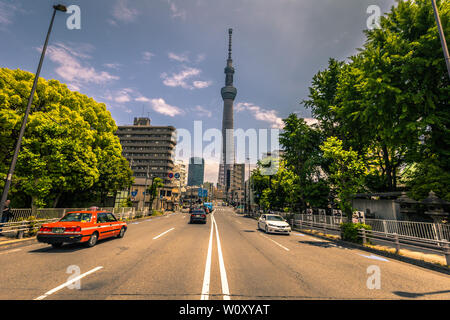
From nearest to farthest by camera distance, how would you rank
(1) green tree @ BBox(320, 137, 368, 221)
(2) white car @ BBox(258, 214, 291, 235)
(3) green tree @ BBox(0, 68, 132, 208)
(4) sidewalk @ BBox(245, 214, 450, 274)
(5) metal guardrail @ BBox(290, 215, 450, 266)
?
(4) sidewalk @ BBox(245, 214, 450, 274) < (5) metal guardrail @ BBox(290, 215, 450, 266) < (1) green tree @ BBox(320, 137, 368, 221) < (3) green tree @ BBox(0, 68, 132, 208) < (2) white car @ BBox(258, 214, 291, 235)

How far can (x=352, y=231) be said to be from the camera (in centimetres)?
1243

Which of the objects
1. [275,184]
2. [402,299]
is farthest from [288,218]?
[402,299]

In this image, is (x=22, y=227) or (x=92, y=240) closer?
(x=92, y=240)

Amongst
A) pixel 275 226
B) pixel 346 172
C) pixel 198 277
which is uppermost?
pixel 346 172

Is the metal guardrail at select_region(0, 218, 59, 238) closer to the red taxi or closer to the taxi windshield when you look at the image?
the red taxi

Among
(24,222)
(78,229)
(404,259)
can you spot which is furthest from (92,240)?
(404,259)

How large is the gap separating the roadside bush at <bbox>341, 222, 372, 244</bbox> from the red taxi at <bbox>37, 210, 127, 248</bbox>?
562 inches

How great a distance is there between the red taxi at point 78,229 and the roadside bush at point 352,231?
14264 mm

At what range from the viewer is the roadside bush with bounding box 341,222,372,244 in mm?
11992

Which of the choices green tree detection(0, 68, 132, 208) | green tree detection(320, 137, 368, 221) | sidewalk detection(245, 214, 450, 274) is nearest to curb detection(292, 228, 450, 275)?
sidewalk detection(245, 214, 450, 274)

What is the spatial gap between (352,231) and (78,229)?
14919 millimetres

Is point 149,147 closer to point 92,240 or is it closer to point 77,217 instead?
point 77,217

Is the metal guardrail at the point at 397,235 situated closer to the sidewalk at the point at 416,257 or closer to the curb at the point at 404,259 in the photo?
the sidewalk at the point at 416,257
